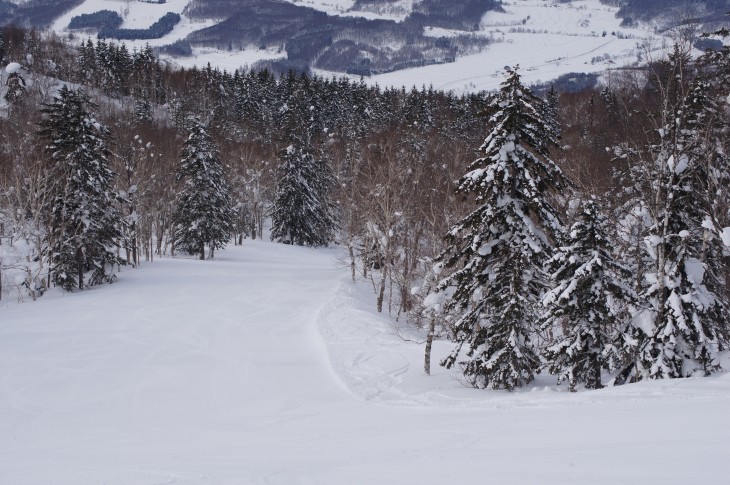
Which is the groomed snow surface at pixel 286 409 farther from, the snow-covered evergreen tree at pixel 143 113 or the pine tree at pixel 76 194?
the snow-covered evergreen tree at pixel 143 113

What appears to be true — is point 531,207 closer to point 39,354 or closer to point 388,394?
point 388,394

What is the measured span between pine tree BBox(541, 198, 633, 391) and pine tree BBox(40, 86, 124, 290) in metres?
27.9

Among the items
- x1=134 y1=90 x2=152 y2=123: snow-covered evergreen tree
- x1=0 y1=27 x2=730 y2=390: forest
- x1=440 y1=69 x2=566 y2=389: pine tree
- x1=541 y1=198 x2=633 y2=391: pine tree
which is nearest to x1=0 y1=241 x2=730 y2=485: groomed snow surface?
Result: x1=541 y1=198 x2=633 y2=391: pine tree

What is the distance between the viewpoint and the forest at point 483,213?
42.1 feet

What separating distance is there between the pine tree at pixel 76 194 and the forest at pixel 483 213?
14 cm

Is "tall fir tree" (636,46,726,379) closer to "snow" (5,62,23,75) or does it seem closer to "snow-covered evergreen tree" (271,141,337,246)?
"snow-covered evergreen tree" (271,141,337,246)

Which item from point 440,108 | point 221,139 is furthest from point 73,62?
point 440,108

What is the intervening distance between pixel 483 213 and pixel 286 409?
8.02 m

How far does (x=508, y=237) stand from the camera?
13.9 metres

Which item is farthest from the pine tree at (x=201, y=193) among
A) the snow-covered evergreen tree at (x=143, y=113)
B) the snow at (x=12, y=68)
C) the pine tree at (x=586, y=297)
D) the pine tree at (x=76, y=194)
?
the snow at (x=12, y=68)

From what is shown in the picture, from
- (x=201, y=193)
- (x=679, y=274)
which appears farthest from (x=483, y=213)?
(x=201, y=193)

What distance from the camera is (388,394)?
15930mm

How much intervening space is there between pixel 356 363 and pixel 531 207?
31.5ft

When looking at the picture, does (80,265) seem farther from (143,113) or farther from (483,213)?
(143,113)
